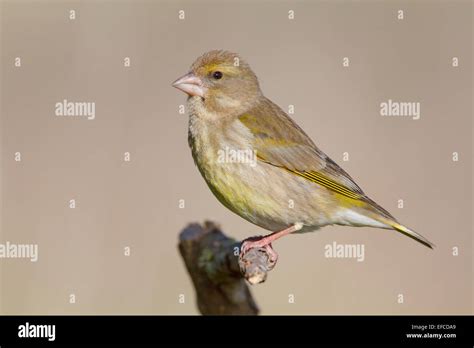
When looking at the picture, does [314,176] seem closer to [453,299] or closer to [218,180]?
[218,180]

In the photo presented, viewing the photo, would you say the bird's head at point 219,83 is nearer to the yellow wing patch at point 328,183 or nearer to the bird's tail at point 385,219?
the yellow wing patch at point 328,183

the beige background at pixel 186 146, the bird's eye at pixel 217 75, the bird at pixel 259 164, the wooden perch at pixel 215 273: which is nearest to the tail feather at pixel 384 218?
the bird at pixel 259 164

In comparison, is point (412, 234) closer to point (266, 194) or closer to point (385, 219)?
point (385, 219)

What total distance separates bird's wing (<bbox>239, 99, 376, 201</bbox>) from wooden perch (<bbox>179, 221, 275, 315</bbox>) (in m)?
0.84

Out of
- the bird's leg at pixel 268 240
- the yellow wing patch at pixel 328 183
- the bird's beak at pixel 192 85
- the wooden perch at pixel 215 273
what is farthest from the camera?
the yellow wing patch at pixel 328 183

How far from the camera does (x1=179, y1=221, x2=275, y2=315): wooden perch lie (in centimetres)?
527

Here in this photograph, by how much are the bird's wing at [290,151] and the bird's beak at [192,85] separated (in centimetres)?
39

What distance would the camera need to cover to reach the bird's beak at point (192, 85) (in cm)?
599

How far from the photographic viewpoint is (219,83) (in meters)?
6.14

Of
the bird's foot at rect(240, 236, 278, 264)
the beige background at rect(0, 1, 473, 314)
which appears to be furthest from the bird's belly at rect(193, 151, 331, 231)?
the beige background at rect(0, 1, 473, 314)

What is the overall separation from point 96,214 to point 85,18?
2.76 meters

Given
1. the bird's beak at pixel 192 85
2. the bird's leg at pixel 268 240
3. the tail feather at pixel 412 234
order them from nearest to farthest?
the bird's leg at pixel 268 240 → the tail feather at pixel 412 234 → the bird's beak at pixel 192 85

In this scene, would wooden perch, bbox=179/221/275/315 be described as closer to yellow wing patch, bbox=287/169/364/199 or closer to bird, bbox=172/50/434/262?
bird, bbox=172/50/434/262

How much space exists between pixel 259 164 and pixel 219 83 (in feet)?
2.50
